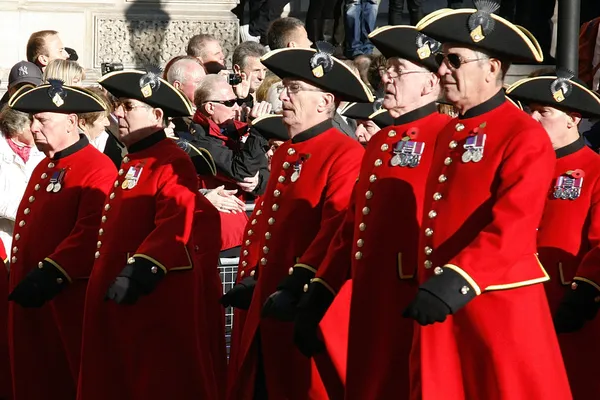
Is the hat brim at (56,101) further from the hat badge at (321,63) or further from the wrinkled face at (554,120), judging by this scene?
the wrinkled face at (554,120)

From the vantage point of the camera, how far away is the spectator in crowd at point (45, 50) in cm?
1077

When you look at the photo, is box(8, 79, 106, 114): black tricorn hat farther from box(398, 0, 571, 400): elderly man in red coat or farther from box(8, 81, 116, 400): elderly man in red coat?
box(398, 0, 571, 400): elderly man in red coat

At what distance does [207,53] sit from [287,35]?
0.75 m

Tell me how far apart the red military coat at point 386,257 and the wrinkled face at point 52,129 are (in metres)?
2.32

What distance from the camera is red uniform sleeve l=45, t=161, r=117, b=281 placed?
7582mm

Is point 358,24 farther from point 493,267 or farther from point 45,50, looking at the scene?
point 493,267

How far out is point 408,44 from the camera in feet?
20.3

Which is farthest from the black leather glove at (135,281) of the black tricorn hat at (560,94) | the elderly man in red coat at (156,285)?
the black tricorn hat at (560,94)

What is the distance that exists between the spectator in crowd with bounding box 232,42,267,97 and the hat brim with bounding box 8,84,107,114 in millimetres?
2460

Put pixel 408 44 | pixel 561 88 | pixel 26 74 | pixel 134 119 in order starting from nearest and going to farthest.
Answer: pixel 408 44, pixel 561 88, pixel 134 119, pixel 26 74

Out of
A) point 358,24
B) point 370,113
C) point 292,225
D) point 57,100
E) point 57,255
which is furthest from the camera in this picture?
point 358,24

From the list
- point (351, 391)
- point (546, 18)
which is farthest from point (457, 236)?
point (546, 18)

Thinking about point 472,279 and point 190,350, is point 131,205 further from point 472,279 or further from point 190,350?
point 472,279

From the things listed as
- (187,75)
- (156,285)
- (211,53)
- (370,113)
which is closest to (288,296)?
(156,285)
